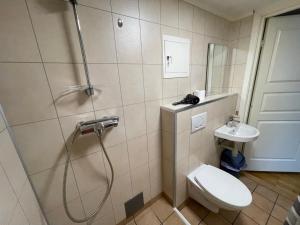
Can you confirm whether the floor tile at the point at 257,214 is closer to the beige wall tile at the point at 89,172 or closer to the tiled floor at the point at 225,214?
the tiled floor at the point at 225,214

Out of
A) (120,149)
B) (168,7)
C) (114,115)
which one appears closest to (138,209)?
(120,149)

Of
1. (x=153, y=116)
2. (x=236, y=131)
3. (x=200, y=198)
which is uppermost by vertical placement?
(x=153, y=116)

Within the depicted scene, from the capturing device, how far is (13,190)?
1.97 ft

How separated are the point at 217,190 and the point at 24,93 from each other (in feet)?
5.16

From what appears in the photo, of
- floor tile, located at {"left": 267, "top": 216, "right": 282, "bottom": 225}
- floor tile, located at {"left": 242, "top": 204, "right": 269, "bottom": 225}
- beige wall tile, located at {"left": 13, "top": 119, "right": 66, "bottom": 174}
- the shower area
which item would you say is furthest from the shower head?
floor tile, located at {"left": 267, "top": 216, "right": 282, "bottom": 225}

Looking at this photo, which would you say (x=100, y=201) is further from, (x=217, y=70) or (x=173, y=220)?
(x=217, y=70)

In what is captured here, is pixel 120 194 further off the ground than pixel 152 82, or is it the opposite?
pixel 152 82

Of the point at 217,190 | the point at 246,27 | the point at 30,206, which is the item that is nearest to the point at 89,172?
the point at 30,206

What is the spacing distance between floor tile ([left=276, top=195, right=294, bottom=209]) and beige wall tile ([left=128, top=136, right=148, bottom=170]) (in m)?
1.59

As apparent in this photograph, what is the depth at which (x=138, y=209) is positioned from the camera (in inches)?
54.2

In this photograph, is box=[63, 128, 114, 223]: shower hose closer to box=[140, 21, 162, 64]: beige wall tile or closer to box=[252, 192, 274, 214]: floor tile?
box=[140, 21, 162, 64]: beige wall tile

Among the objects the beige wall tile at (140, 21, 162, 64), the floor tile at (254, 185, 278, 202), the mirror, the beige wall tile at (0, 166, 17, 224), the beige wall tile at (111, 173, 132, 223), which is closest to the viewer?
the beige wall tile at (0, 166, 17, 224)

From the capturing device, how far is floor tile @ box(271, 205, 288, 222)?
51.4 inches

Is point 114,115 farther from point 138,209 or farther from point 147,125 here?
point 138,209
